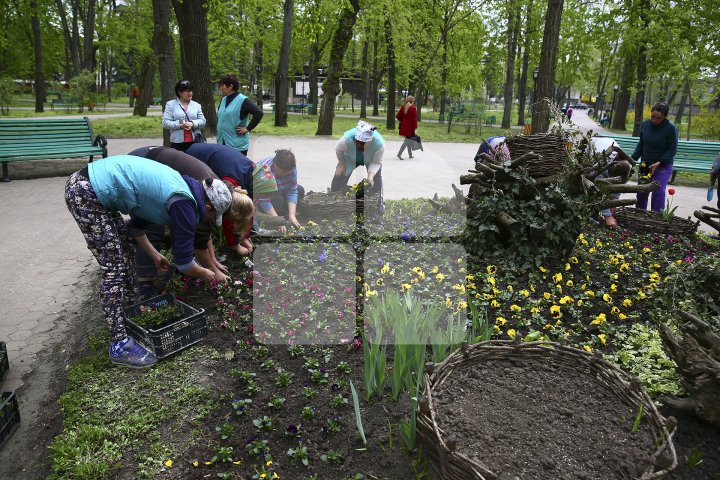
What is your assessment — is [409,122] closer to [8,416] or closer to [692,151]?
[692,151]

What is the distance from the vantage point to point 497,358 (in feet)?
8.71

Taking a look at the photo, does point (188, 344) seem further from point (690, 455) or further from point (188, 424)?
point (690, 455)

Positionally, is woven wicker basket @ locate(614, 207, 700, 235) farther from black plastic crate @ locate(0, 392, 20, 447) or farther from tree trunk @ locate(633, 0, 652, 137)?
tree trunk @ locate(633, 0, 652, 137)

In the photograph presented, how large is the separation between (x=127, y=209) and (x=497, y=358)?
94.8 inches

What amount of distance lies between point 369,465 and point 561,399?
0.95 metres

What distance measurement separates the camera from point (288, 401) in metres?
2.81

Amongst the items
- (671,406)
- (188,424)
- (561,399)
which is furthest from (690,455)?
(188,424)

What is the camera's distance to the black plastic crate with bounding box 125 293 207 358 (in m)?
3.22

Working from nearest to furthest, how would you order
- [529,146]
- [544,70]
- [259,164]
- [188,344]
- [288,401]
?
[288,401] → [188,344] → [529,146] → [259,164] → [544,70]

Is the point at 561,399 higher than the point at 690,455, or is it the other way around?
the point at 561,399

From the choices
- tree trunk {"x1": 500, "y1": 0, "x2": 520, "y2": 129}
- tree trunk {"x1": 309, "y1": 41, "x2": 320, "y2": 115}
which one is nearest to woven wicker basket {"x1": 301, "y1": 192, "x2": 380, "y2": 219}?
tree trunk {"x1": 500, "y1": 0, "x2": 520, "y2": 129}

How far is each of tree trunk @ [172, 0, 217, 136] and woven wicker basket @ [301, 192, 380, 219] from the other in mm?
5099

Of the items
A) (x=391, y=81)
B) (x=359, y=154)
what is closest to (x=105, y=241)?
(x=359, y=154)

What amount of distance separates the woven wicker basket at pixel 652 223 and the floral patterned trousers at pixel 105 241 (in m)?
5.47
